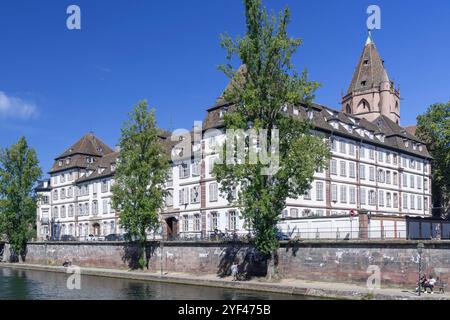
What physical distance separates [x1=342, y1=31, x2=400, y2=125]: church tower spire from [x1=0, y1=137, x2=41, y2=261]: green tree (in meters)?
46.7

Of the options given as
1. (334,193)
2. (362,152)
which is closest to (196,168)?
(334,193)

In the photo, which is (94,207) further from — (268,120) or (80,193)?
(268,120)

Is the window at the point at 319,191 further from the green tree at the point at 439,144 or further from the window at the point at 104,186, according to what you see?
the window at the point at 104,186

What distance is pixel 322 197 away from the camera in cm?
5381

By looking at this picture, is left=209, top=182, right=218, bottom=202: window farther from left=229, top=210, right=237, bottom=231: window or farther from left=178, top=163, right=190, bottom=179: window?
left=178, top=163, right=190, bottom=179: window

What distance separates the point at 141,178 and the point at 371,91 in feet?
148

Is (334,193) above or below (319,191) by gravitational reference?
below

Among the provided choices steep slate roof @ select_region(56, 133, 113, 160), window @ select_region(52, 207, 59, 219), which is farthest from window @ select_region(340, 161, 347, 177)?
window @ select_region(52, 207, 59, 219)

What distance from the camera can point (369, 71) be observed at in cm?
8419

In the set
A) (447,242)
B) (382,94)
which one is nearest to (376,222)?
(447,242)

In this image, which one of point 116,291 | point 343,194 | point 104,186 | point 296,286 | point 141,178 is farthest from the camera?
point 104,186

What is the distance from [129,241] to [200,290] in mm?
17852

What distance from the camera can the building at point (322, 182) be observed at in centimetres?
4506
